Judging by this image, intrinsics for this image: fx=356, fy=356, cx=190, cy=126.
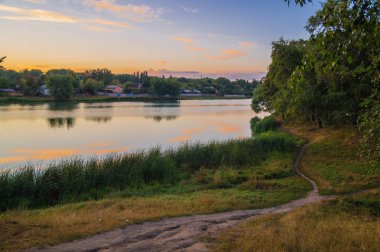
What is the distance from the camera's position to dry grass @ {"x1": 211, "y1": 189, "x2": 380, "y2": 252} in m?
6.73

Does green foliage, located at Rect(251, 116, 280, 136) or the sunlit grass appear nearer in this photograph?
the sunlit grass

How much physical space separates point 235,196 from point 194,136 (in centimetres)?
2702

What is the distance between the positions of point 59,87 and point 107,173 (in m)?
90.9

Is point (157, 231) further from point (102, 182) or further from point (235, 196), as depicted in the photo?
point (102, 182)

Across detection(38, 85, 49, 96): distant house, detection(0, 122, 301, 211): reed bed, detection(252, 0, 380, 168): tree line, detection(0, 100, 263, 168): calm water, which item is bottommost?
detection(0, 100, 263, 168): calm water

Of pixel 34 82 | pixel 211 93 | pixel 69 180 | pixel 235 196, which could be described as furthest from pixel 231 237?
pixel 211 93

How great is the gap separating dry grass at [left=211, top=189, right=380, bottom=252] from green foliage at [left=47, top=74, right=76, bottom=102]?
329ft

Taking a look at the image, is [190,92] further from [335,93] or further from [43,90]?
[335,93]

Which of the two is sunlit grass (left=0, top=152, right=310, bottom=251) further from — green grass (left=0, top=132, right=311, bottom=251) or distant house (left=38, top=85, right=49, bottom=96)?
distant house (left=38, top=85, right=49, bottom=96)

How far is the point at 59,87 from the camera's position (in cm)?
10188

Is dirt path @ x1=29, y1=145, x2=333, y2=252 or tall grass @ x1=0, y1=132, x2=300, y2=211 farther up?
dirt path @ x1=29, y1=145, x2=333, y2=252

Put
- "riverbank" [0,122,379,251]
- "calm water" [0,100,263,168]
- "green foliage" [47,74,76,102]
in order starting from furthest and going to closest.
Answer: "green foliage" [47,74,76,102] → "calm water" [0,100,263,168] → "riverbank" [0,122,379,251]

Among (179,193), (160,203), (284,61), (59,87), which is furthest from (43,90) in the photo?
(160,203)

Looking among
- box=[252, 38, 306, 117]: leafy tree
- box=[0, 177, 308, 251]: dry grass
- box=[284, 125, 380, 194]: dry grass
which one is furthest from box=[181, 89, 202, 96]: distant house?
box=[0, 177, 308, 251]: dry grass
